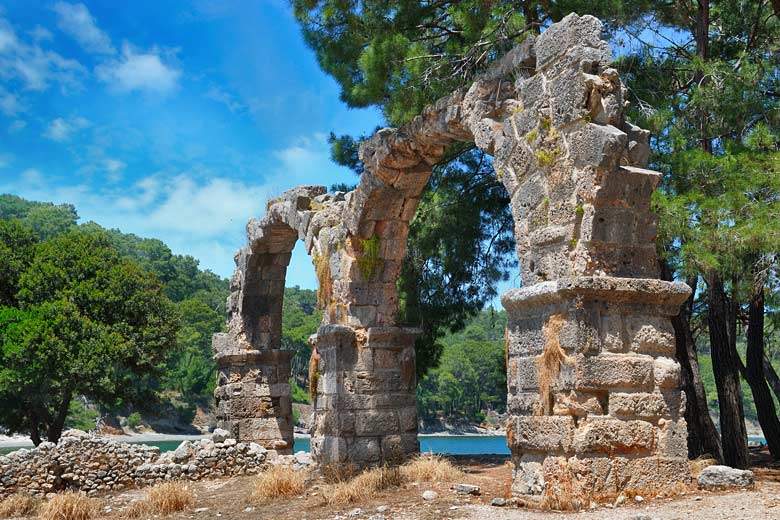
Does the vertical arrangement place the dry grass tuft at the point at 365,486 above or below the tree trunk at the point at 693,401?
below

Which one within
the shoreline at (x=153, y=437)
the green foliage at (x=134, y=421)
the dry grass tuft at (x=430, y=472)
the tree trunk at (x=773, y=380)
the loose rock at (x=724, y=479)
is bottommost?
the shoreline at (x=153, y=437)

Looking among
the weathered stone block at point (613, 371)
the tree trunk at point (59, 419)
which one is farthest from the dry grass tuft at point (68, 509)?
the tree trunk at point (59, 419)

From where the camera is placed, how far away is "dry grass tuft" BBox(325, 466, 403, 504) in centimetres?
740

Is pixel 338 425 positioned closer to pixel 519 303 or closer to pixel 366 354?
pixel 366 354

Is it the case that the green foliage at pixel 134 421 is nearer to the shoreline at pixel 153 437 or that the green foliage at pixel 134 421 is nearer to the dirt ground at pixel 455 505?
the shoreline at pixel 153 437

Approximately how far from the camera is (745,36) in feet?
33.8

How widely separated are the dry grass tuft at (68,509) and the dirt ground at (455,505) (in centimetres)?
24

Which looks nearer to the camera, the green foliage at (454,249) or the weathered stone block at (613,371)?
the weathered stone block at (613,371)

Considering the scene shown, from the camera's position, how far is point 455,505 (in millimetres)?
6254

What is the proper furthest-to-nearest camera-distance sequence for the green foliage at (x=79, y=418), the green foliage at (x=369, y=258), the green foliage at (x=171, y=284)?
the green foliage at (x=79, y=418) → the green foliage at (x=171, y=284) → the green foliage at (x=369, y=258)

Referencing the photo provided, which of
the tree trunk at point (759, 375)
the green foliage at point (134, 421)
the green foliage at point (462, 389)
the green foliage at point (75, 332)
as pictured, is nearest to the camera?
the tree trunk at point (759, 375)

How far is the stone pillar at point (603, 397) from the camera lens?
5.47 metres

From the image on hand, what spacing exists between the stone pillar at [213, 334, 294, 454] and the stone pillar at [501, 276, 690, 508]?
307 inches

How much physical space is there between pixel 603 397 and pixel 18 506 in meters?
6.40
